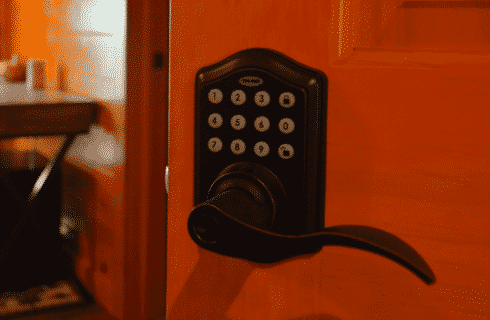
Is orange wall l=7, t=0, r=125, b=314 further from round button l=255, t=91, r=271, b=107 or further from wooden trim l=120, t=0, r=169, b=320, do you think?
round button l=255, t=91, r=271, b=107

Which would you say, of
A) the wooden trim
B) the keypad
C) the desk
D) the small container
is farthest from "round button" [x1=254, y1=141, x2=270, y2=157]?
the small container

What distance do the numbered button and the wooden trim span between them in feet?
4.99

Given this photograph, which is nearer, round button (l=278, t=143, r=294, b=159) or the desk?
round button (l=278, t=143, r=294, b=159)

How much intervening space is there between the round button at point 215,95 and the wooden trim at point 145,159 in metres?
1.50

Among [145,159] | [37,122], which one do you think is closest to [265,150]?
[145,159]

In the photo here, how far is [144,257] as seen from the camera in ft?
6.29

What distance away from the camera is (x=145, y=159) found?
186cm

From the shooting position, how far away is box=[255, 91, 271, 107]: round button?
0.32 metres

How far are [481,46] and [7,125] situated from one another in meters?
1.90

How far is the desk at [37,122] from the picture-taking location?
1.89m

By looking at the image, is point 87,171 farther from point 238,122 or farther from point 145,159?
point 238,122

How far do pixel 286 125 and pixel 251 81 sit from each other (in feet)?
0.12

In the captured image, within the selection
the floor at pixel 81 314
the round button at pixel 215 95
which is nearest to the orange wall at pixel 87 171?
the floor at pixel 81 314

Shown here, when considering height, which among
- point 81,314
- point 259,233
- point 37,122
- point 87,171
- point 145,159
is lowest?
point 81,314
